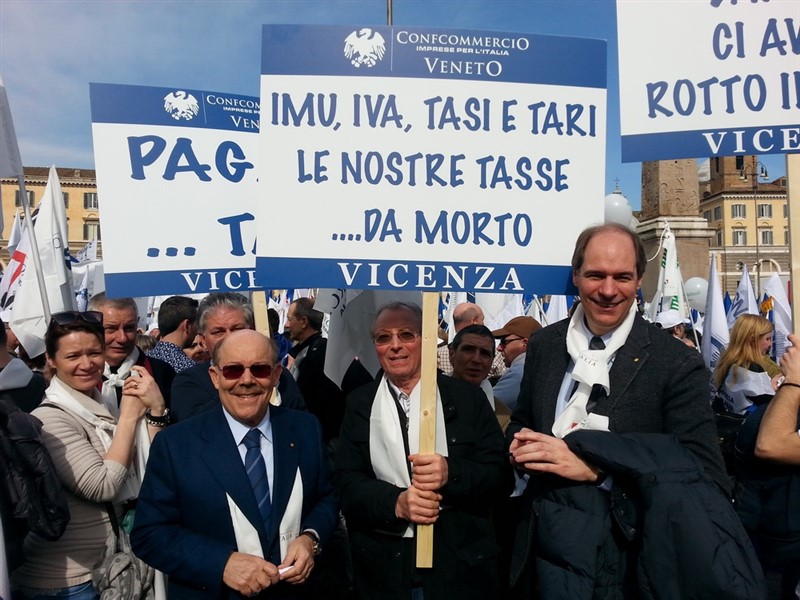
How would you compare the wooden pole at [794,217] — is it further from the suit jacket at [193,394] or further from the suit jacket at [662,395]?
the suit jacket at [193,394]

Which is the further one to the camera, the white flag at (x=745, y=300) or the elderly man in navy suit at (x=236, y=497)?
the white flag at (x=745, y=300)

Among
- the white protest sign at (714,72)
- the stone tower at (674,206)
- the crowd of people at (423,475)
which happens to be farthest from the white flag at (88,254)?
the white protest sign at (714,72)

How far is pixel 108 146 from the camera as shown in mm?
4031

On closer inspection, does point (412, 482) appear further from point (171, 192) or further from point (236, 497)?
point (171, 192)

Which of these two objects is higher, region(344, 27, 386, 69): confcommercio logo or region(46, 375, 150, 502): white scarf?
region(344, 27, 386, 69): confcommercio logo

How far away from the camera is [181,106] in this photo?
4203mm

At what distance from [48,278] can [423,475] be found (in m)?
4.82

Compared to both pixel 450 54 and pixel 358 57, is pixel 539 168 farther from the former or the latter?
pixel 358 57

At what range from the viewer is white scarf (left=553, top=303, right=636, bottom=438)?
7.81 ft

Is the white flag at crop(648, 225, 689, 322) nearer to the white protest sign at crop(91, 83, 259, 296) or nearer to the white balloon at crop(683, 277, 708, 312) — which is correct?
the white balloon at crop(683, 277, 708, 312)

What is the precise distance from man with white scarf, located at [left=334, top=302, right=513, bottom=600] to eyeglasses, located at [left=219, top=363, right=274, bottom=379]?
53 cm

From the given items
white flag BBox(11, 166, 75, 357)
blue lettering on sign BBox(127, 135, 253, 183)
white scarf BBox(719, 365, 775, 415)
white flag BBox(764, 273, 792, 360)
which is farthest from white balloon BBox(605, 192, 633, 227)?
blue lettering on sign BBox(127, 135, 253, 183)

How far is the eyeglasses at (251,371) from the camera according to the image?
267cm

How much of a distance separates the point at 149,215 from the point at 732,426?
316 cm
